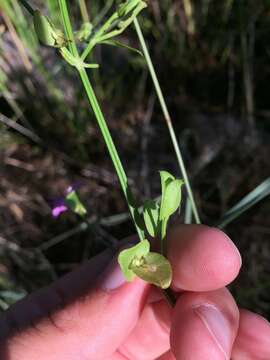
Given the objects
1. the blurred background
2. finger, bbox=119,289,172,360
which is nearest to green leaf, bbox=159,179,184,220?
finger, bbox=119,289,172,360

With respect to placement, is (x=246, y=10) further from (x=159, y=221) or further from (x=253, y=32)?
(x=159, y=221)

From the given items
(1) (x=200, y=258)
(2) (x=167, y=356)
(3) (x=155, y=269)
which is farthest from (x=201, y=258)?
(2) (x=167, y=356)

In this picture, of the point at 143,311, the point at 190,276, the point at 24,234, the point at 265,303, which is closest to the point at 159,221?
the point at 190,276

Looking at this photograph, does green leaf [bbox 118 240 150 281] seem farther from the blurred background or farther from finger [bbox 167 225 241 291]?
the blurred background

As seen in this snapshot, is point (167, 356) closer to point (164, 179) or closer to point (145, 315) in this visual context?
point (145, 315)

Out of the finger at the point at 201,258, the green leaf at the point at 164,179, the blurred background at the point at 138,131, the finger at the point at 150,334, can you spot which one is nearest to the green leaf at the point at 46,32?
the green leaf at the point at 164,179

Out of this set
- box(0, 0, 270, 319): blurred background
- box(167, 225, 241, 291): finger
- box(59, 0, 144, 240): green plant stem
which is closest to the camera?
box(59, 0, 144, 240): green plant stem

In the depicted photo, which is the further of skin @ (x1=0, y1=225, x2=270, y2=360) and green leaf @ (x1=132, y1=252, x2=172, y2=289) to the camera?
skin @ (x1=0, y1=225, x2=270, y2=360)

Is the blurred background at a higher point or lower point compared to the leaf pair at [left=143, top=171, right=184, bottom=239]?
lower
